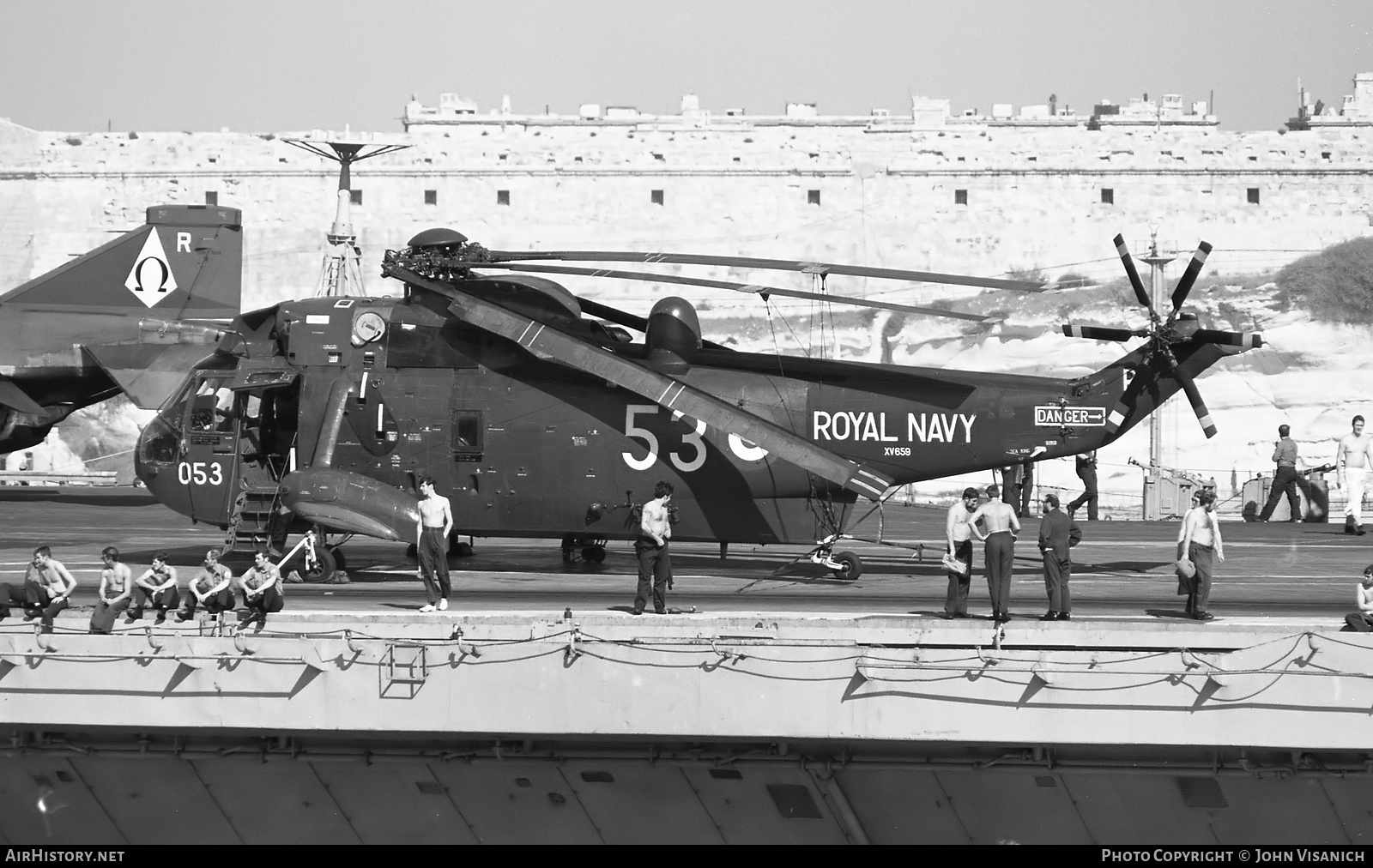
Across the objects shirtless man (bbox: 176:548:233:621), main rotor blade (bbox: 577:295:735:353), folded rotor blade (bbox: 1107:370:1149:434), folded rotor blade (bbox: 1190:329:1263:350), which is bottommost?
shirtless man (bbox: 176:548:233:621)

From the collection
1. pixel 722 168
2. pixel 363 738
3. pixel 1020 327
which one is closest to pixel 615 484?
pixel 363 738

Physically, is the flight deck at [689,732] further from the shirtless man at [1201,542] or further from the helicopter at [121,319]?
the helicopter at [121,319]

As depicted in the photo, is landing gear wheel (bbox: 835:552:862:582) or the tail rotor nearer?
the tail rotor

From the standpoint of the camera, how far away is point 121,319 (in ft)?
102

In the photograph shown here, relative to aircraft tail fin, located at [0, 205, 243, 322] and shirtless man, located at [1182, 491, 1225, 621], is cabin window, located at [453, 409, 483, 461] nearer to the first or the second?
shirtless man, located at [1182, 491, 1225, 621]

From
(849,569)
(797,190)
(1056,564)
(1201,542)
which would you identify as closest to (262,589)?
(849,569)

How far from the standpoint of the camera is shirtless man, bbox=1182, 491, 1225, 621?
13906 millimetres

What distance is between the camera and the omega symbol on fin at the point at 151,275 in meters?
32.1

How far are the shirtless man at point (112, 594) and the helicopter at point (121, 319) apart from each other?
14922mm

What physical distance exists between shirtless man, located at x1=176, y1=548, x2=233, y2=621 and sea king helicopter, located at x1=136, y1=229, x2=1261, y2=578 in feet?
10.8

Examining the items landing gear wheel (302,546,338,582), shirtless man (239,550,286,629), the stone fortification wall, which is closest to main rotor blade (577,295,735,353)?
landing gear wheel (302,546,338,582)

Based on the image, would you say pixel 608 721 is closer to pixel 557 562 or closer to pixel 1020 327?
pixel 557 562

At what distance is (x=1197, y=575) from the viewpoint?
1416 cm
